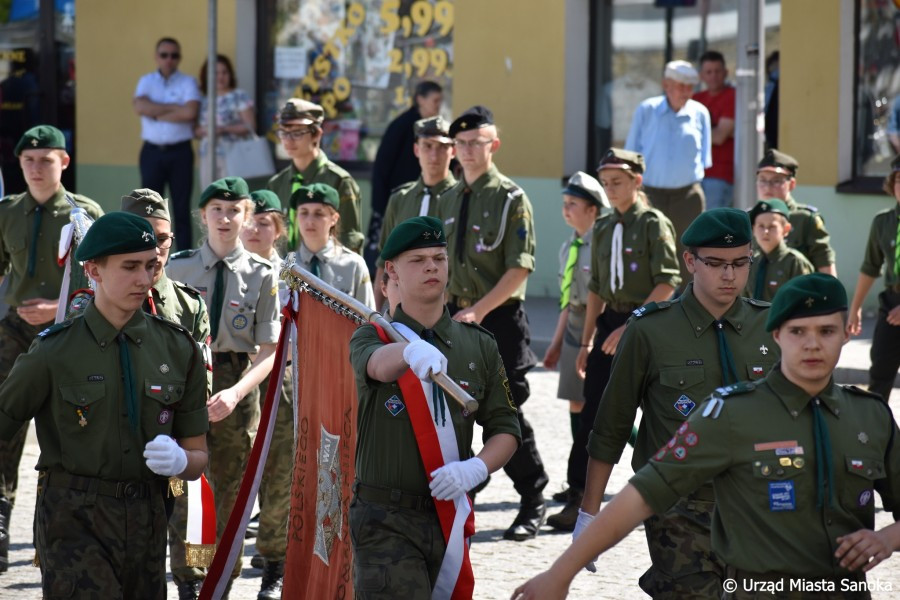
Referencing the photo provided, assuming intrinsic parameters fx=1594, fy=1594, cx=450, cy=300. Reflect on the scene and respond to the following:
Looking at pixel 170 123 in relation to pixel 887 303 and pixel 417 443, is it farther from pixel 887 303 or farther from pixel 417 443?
pixel 417 443

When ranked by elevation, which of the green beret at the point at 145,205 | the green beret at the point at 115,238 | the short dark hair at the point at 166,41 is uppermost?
the short dark hair at the point at 166,41

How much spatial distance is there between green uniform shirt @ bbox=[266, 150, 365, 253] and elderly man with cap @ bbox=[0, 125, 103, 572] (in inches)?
73.1

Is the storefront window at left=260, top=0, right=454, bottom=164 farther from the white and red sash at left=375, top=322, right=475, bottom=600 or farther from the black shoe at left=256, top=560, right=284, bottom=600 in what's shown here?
the white and red sash at left=375, top=322, right=475, bottom=600

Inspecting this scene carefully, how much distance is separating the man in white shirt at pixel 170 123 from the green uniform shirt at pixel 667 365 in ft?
44.4

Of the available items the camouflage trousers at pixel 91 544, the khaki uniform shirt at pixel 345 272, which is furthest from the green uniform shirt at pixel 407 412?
the khaki uniform shirt at pixel 345 272

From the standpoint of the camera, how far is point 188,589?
25.2 ft

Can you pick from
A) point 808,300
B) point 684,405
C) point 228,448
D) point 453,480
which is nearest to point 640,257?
point 228,448

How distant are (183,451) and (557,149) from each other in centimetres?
1266

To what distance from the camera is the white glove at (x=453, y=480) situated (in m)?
5.58

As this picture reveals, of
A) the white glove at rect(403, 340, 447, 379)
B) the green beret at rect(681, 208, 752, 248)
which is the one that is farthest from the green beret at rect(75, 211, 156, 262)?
the green beret at rect(681, 208, 752, 248)

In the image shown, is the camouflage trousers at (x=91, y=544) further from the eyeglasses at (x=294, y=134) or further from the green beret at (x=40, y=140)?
the eyeglasses at (x=294, y=134)

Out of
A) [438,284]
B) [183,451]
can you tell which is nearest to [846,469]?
[438,284]

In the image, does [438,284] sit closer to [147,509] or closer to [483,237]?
[147,509]

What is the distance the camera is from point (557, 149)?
1805cm
